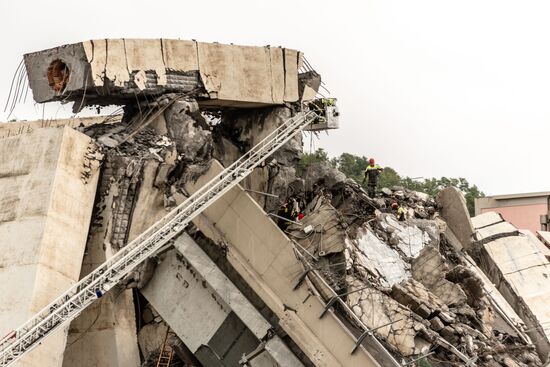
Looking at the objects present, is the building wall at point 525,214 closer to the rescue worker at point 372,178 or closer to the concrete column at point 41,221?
the rescue worker at point 372,178

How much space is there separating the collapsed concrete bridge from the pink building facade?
8.75m

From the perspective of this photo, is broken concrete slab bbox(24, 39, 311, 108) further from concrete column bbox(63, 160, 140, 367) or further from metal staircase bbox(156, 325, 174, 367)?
metal staircase bbox(156, 325, 174, 367)

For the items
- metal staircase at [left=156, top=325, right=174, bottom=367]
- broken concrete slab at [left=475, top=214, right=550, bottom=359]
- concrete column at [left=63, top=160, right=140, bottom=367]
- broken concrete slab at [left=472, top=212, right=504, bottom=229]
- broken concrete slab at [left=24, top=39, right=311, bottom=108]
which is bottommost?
broken concrete slab at [left=475, top=214, right=550, bottom=359]

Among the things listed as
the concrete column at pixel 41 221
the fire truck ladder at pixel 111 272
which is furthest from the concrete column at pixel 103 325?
the fire truck ladder at pixel 111 272

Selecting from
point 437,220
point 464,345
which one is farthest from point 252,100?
point 464,345

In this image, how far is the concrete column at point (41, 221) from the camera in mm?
19688

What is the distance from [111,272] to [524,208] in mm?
19820

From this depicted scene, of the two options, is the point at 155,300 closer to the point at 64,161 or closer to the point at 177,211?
the point at 177,211

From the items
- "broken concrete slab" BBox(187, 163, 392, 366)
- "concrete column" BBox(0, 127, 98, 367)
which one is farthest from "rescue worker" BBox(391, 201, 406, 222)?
"concrete column" BBox(0, 127, 98, 367)

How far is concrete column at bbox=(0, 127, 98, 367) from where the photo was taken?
1969 centimetres

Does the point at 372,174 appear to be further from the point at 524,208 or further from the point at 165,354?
the point at 524,208

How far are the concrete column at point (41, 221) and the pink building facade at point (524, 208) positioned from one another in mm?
17743

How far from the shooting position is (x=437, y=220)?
26.5 m

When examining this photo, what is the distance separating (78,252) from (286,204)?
569 centimetres
